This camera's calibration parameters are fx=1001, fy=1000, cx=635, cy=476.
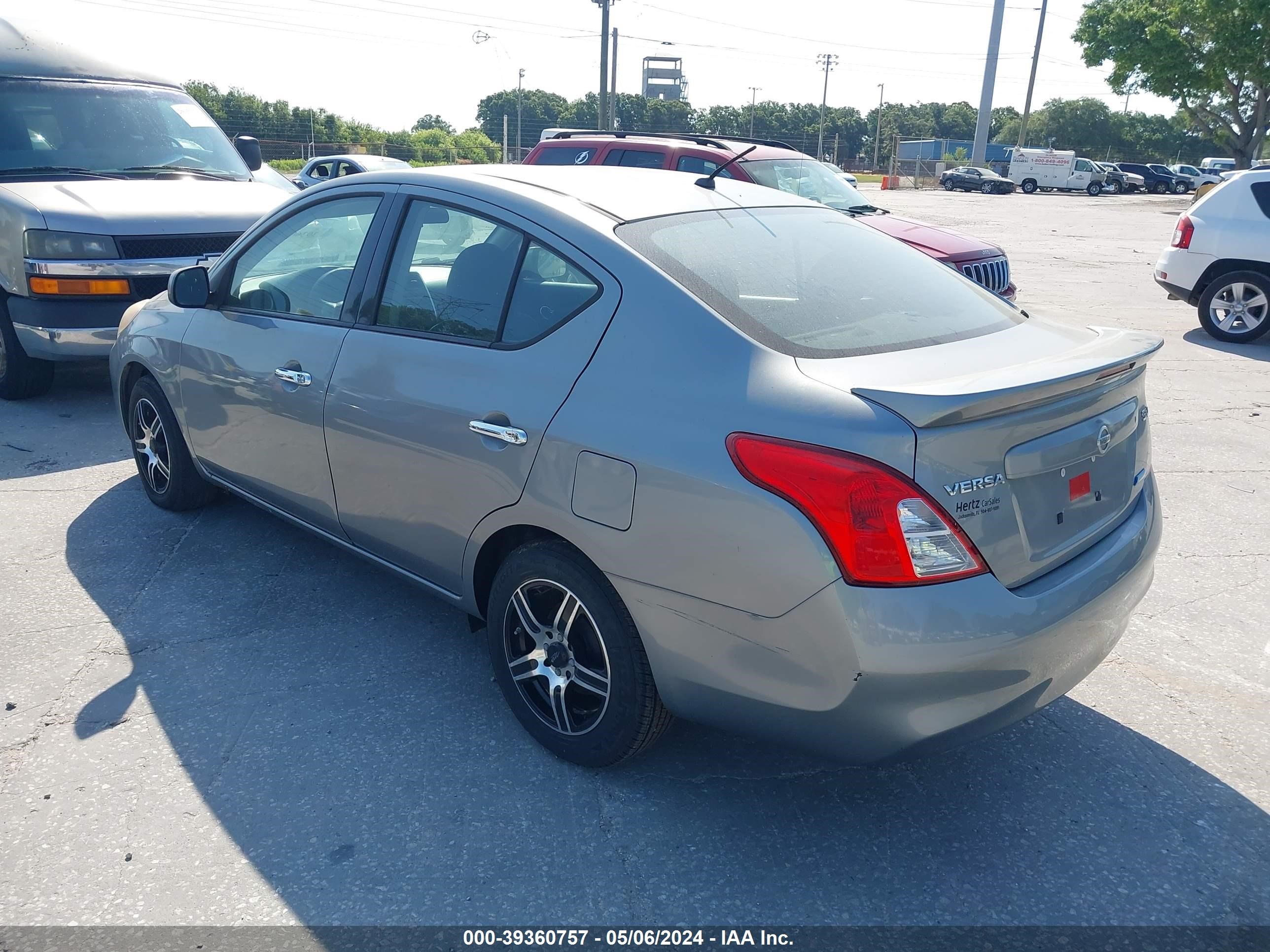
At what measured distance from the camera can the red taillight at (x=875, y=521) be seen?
2250 millimetres

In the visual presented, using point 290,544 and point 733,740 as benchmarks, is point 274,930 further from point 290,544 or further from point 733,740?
point 290,544

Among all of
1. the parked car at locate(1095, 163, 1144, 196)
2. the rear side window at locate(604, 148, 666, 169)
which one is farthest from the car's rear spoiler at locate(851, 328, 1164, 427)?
the parked car at locate(1095, 163, 1144, 196)

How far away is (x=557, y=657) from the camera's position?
9.72 feet

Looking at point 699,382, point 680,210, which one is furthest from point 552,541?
point 680,210

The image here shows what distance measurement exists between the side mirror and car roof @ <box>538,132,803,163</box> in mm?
5857

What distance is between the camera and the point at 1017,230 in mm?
25812

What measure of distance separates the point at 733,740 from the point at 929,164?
72381mm

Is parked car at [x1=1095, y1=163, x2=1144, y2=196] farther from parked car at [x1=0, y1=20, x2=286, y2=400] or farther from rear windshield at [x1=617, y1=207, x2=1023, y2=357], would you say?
rear windshield at [x1=617, y1=207, x2=1023, y2=357]

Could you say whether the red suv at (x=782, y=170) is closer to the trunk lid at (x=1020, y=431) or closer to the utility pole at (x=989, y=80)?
the trunk lid at (x=1020, y=431)

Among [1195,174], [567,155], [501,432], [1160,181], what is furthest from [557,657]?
[1195,174]

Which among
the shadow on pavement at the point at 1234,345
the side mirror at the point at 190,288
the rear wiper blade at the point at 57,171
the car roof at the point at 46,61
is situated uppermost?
the car roof at the point at 46,61

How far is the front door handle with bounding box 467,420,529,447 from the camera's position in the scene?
2836mm

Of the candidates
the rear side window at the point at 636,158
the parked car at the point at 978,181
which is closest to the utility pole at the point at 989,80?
the parked car at the point at 978,181

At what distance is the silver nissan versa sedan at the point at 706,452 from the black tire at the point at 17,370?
3940 mm
